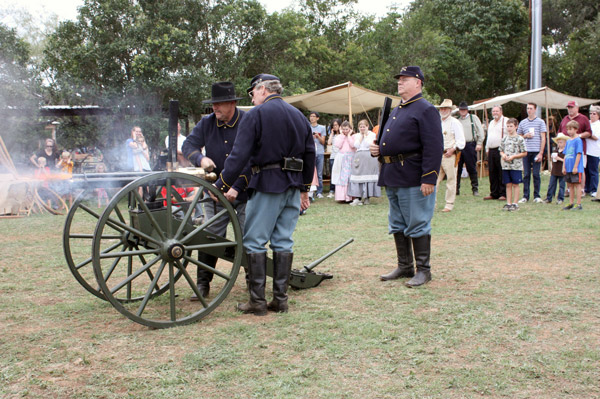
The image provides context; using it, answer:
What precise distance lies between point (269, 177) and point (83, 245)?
14.1 ft

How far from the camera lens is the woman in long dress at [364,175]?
11.7 meters

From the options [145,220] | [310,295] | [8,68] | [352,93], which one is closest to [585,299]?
[310,295]

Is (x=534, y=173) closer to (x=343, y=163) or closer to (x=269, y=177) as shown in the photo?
(x=343, y=163)

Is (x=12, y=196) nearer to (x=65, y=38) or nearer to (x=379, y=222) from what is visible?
(x=379, y=222)

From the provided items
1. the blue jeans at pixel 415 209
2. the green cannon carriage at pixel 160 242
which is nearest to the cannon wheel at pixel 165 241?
the green cannon carriage at pixel 160 242

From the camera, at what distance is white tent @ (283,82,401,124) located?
13.7 metres

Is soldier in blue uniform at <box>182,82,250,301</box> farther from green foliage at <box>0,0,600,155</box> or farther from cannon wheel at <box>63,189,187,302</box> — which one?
green foliage at <box>0,0,600,155</box>

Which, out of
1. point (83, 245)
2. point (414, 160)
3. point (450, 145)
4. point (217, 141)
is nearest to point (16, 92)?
point (83, 245)

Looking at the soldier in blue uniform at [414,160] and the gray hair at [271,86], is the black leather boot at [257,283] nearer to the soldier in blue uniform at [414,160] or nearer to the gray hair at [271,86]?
the gray hair at [271,86]

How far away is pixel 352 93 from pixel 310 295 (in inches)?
410

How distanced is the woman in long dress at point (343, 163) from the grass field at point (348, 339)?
6005 millimetres

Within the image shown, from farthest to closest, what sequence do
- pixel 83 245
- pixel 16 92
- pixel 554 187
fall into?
pixel 16 92 < pixel 554 187 < pixel 83 245

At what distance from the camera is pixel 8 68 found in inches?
645

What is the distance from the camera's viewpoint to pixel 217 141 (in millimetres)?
4676
